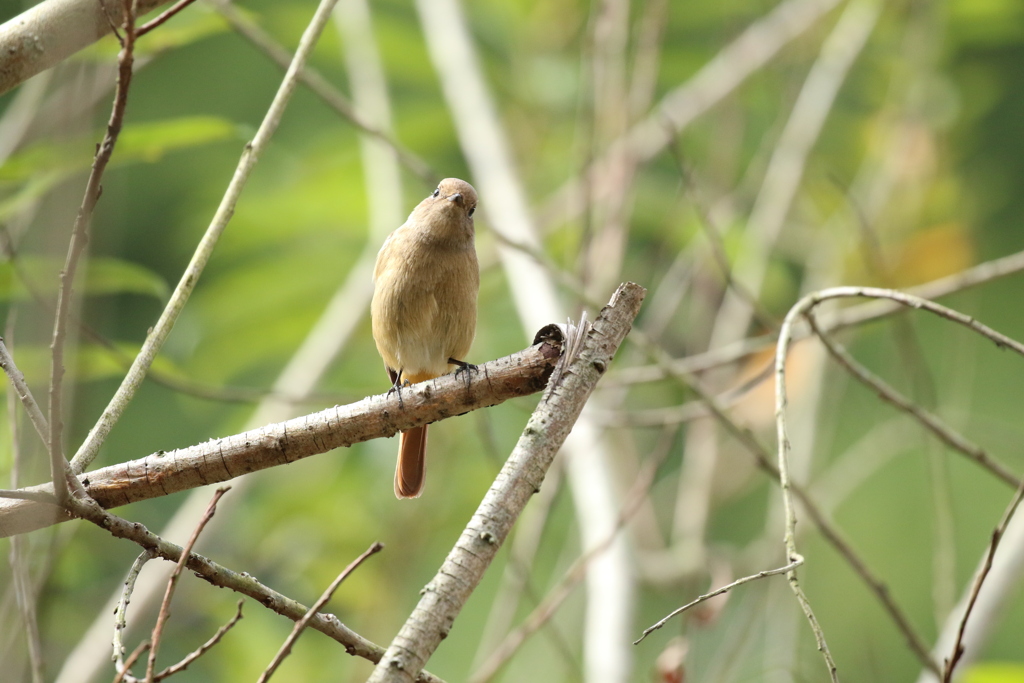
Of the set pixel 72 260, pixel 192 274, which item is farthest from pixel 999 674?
pixel 72 260

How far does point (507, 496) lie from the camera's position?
135cm

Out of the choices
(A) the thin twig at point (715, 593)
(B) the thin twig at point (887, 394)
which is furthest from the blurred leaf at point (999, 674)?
(A) the thin twig at point (715, 593)

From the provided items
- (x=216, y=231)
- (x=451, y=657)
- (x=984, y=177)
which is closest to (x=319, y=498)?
(x=451, y=657)

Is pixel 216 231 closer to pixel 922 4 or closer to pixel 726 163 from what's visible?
pixel 726 163

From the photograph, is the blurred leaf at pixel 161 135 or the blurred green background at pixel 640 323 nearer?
the blurred leaf at pixel 161 135

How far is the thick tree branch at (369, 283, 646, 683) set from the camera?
117 centimetres

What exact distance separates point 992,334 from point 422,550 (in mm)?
3275

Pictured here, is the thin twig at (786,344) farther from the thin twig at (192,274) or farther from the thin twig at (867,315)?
the thin twig at (192,274)

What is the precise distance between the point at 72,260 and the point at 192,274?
0.56 meters

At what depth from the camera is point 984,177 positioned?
5949mm

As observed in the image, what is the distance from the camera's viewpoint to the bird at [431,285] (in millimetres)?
2869

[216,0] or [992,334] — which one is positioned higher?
[216,0]

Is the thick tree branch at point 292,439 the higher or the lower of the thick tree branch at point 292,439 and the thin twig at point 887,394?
the lower

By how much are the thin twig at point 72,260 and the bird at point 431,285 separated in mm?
1558
